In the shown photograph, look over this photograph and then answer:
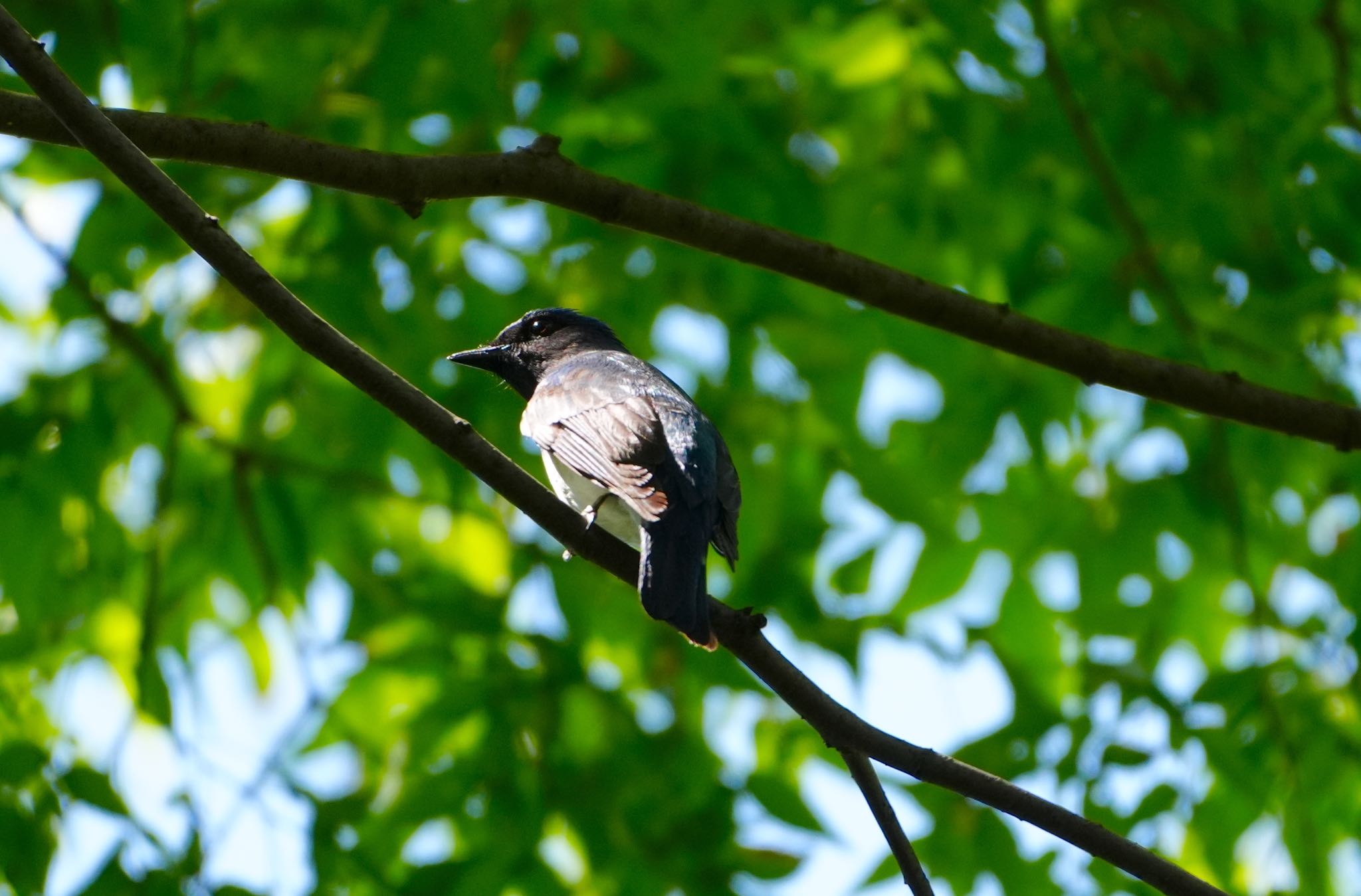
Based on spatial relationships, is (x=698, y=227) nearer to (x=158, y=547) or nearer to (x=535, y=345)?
(x=535, y=345)

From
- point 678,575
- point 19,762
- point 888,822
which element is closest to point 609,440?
point 678,575

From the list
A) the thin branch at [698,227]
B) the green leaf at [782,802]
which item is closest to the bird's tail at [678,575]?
the thin branch at [698,227]

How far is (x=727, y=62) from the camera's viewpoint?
4.70 meters

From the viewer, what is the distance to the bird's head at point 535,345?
5.13m

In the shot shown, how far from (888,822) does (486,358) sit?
2.74 metres

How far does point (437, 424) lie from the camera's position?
107 inches

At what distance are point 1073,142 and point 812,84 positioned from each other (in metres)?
1.23

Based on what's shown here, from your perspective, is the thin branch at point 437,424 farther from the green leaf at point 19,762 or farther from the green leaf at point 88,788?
the green leaf at point 19,762

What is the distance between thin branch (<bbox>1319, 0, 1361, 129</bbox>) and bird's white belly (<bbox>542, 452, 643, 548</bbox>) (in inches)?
119

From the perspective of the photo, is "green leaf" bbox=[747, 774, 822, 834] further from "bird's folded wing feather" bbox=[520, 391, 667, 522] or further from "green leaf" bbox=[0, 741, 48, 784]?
"green leaf" bbox=[0, 741, 48, 784]

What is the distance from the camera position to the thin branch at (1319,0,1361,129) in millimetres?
4891

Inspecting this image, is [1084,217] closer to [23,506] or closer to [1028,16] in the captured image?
[1028,16]

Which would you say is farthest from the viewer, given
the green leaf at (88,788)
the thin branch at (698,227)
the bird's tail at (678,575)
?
the green leaf at (88,788)

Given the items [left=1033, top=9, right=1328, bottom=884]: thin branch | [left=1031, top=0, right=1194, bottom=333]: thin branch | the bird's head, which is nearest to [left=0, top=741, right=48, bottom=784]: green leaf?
the bird's head
